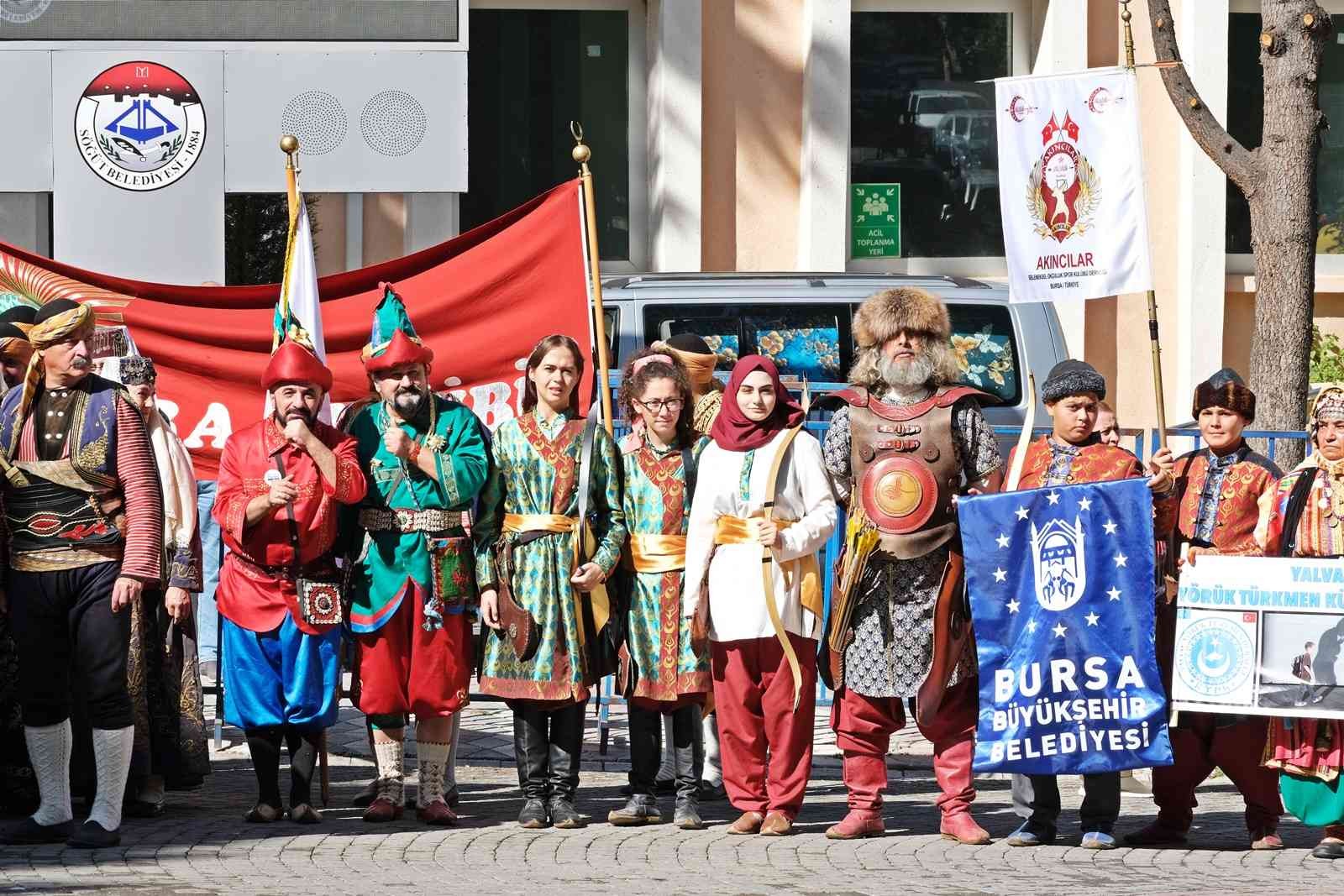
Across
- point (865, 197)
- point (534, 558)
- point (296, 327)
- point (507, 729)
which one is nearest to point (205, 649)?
point (507, 729)

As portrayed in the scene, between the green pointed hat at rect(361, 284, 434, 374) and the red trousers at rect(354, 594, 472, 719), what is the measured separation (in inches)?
33.7

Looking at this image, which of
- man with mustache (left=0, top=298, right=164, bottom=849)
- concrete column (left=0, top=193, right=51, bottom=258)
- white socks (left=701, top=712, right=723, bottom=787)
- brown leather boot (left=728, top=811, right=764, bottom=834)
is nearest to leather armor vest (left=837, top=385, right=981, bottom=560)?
brown leather boot (left=728, top=811, right=764, bottom=834)

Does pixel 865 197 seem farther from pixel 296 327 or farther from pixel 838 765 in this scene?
pixel 296 327

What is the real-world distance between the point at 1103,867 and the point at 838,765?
2488 mm

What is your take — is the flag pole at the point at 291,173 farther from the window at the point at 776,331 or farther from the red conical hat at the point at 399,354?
the window at the point at 776,331

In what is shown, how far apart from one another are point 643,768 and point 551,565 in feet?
2.77

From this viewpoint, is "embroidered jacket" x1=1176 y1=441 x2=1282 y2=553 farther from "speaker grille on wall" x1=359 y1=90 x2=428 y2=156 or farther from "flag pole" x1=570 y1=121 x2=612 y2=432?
"speaker grille on wall" x1=359 y1=90 x2=428 y2=156

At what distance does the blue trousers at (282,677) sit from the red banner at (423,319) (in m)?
1.91

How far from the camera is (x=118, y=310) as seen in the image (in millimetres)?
9086

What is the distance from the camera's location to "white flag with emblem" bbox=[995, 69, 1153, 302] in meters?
8.71

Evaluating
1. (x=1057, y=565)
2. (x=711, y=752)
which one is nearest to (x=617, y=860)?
(x=711, y=752)

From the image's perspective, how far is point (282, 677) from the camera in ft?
24.8

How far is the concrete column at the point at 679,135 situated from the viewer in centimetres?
1538

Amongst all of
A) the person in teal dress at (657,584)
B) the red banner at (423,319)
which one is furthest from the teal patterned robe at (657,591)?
the red banner at (423,319)
